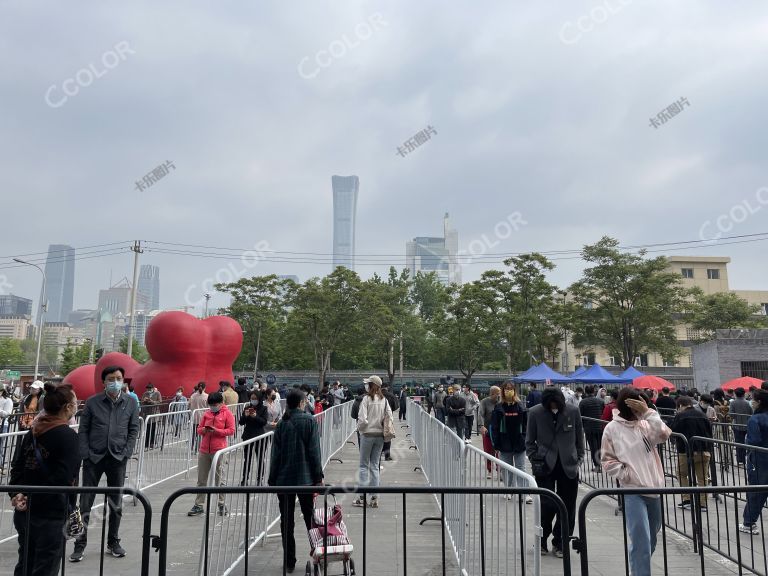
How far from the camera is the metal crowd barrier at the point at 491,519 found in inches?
146

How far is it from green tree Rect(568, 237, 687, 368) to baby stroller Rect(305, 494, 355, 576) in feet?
104

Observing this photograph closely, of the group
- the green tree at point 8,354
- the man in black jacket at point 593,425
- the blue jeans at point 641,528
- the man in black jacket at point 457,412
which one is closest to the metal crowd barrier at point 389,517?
the blue jeans at point 641,528

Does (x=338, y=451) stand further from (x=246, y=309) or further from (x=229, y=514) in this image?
(x=246, y=309)

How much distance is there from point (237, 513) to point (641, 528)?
11.0 feet

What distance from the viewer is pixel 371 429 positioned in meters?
7.73

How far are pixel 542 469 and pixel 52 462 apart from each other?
14.8ft

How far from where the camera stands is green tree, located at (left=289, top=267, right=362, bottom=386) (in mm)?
37344

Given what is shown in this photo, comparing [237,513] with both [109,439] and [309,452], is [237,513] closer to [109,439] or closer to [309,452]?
[309,452]

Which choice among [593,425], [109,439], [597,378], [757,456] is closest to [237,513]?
[109,439]

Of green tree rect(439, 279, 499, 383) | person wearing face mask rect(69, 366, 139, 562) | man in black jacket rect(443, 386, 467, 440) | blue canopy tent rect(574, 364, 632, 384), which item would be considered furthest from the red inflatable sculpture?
green tree rect(439, 279, 499, 383)

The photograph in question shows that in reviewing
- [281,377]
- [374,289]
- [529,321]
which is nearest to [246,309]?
[374,289]

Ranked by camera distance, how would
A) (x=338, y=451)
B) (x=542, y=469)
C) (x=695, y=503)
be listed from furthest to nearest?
(x=338, y=451) < (x=542, y=469) < (x=695, y=503)

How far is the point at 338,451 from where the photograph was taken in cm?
1400

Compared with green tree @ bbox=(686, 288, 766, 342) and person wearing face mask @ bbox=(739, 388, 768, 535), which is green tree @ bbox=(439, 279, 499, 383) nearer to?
green tree @ bbox=(686, 288, 766, 342)
